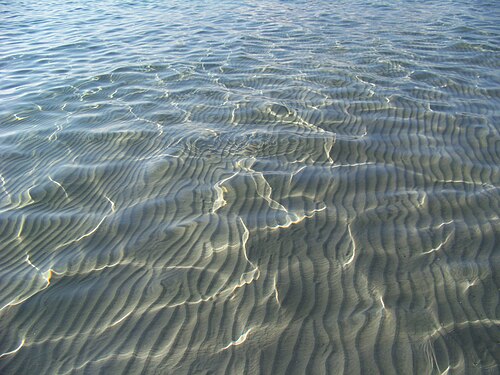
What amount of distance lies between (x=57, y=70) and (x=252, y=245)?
8588 mm

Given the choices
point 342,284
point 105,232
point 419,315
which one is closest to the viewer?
point 419,315

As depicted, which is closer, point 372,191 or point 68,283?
point 68,283

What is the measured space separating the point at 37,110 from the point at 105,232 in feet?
15.2

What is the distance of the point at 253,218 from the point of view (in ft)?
15.5

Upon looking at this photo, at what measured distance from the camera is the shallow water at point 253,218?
333 centimetres

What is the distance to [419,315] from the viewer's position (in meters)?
3.48

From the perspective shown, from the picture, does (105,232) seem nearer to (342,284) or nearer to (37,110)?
(342,284)

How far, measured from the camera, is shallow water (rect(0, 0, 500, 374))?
131 inches

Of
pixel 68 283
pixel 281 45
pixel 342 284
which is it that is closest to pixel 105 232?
pixel 68 283

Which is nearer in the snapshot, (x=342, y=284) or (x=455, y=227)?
(x=342, y=284)

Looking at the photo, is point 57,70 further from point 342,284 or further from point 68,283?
point 342,284

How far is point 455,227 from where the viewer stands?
4.46m

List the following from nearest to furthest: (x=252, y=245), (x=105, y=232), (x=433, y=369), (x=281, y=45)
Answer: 1. (x=433, y=369)
2. (x=252, y=245)
3. (x=105, y=232)
4. (x=281, y=45)

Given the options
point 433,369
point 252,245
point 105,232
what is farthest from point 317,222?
point 105,232
